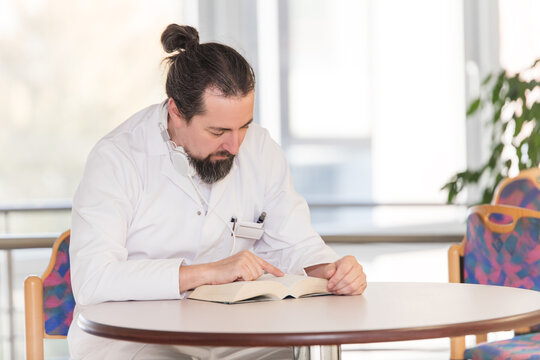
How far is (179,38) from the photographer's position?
86.1 inches

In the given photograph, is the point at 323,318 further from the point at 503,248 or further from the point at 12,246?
the point at 12,246

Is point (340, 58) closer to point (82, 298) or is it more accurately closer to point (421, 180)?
point (421, 180)

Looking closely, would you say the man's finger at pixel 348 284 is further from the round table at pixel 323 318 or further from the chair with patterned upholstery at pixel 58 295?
the chair with patterned upholstery at pixel 58 295

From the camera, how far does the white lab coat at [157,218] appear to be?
71.4 inches

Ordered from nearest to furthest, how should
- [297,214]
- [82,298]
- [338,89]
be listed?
[82,298], [297,214], [338,89]

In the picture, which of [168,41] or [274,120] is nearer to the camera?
[168,41]

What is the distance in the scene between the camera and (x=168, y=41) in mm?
2186

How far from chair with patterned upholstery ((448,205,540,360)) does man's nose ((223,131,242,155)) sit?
3.10 feet

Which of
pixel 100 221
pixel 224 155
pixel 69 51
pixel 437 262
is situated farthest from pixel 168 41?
pixel 69 51

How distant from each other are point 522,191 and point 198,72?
55.4 inches

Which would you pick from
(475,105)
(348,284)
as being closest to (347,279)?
(348,284)

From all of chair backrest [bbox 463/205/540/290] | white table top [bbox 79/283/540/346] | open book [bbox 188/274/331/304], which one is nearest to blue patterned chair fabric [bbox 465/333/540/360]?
chair backrest [bbox 463/205/540/290]

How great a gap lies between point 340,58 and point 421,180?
0.97 meters

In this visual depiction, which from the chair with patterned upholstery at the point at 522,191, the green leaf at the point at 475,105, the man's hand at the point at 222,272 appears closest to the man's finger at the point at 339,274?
the man's hand at the point at 222,272
